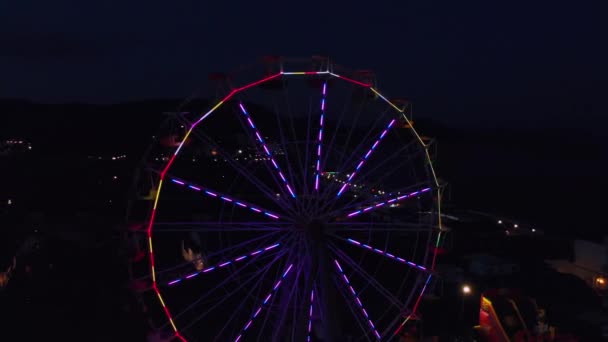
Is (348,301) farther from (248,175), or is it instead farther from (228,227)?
(248,175)

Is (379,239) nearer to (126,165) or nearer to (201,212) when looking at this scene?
(201,212)

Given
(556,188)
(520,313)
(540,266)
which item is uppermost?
(556,188)

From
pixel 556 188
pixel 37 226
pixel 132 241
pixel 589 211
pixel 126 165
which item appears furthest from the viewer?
pixel 556 188

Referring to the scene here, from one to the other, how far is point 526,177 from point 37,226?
2514 inches

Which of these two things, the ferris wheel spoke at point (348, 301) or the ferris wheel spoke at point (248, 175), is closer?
the ferris wheel spoke at point (248, 175)

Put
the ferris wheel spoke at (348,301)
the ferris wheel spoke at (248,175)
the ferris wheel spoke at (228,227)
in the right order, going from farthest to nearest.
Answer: the ferris wheel spoke at (348,301) < the ferris wheel spoke at (248,175) < the ferris wheel spoke at (228,227)

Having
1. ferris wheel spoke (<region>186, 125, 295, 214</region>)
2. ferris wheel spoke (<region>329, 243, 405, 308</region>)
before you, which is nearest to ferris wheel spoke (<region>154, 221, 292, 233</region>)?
ferris wheel spoke (<region>186, 125, 295, 214</region>)

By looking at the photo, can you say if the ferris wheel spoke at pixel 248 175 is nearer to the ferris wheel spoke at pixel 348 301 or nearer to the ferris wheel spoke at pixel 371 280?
the ferris wheel spoke at pixel 371 280

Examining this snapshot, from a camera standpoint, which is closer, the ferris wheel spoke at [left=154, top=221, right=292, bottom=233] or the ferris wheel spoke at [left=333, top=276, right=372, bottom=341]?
the ferris wheel spoke at [left=154, top=221, right=292, bottom=233]

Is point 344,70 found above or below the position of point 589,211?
below

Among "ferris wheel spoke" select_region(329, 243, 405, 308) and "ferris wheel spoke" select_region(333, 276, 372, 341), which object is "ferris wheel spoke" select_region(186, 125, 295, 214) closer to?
"ferris wheel spoke" select_region(329, 243, 405, 308)

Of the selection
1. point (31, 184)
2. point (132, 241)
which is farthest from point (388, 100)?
point (31, 184)

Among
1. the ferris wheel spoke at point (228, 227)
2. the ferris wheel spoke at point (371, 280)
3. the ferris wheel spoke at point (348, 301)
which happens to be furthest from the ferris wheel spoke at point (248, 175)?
the ferris wheel spoke at point (348, 301)

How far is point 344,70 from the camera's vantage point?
10.7 m
